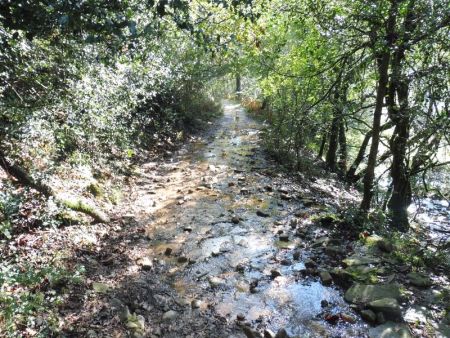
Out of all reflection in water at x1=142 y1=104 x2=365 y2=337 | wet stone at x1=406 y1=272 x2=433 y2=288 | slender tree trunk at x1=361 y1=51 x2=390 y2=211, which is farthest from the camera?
slender tree trunk at x1=361 y1=51 x2=390 y2=211

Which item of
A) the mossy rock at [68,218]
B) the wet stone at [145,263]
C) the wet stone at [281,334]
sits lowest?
the wet stone at [281,334]

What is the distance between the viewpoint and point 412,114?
18.7ft

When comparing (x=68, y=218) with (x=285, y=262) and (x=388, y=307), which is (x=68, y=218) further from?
(x=388, y=307)

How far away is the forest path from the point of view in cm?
419

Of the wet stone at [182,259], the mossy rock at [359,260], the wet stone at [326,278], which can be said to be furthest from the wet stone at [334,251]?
the wet stone at [182,259]

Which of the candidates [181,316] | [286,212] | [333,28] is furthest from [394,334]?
[333,28]

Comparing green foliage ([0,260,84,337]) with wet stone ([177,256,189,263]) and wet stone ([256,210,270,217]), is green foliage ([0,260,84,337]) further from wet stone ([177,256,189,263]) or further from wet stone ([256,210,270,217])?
wet stone ([256,210,270,217])

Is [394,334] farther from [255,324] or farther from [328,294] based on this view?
[255,324]

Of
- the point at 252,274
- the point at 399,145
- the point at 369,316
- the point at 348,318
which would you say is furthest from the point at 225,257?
the point at 399,145

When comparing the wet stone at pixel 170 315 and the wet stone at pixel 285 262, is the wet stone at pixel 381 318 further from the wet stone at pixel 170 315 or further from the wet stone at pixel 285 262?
the wet stone at pixel 170 315

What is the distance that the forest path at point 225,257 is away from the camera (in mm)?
4188

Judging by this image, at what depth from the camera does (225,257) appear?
5684mm

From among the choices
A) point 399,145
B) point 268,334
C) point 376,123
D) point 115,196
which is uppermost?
point 376,123

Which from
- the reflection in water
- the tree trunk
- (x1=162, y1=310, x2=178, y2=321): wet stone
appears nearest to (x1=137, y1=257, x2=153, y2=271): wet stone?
the reflection in water
